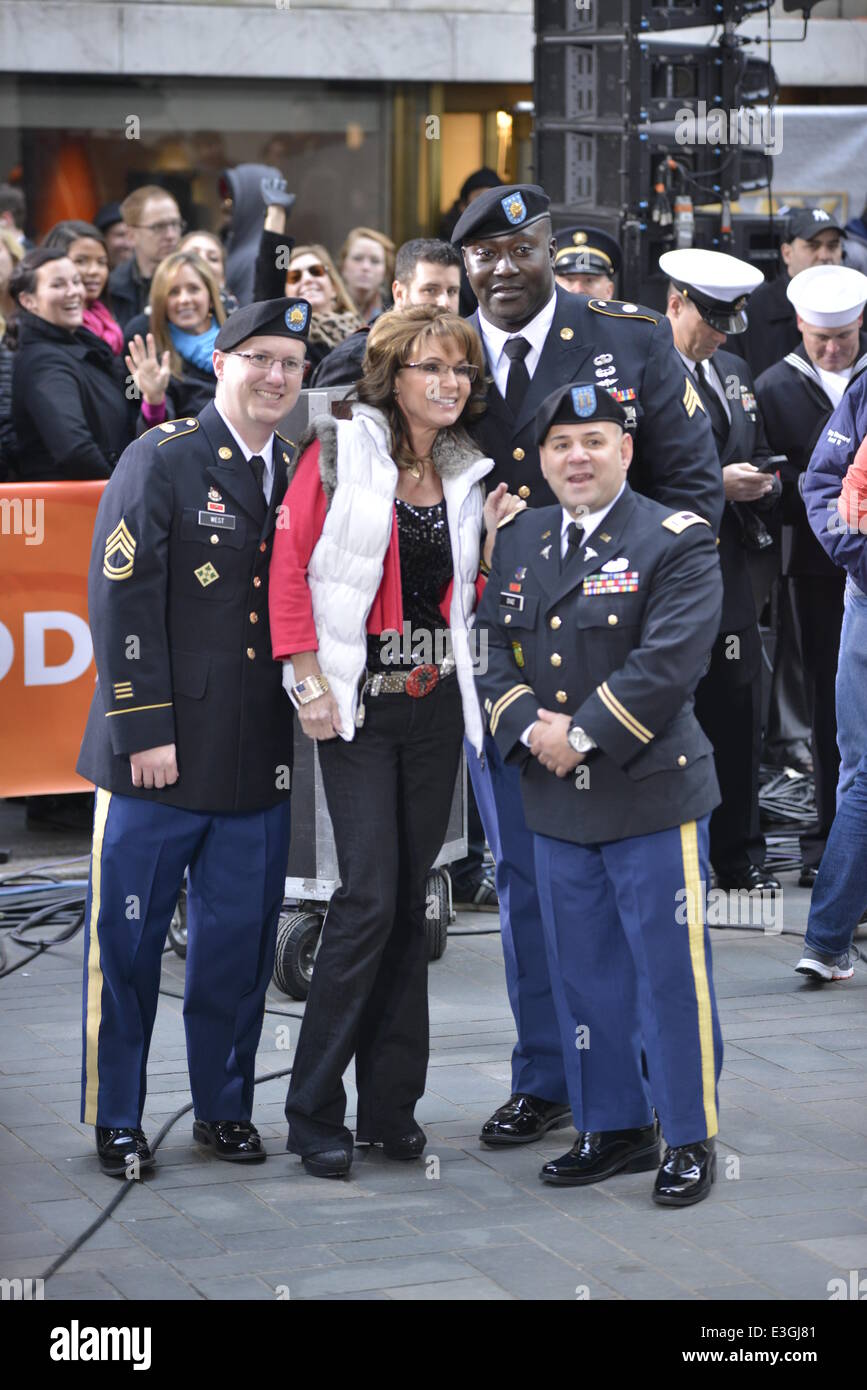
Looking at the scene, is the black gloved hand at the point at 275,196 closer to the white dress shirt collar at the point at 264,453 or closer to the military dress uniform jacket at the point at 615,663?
the white dress shirt collar at the point at 264,453

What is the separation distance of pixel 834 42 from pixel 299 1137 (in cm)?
1413

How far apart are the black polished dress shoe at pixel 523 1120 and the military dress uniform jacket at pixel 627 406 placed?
1.49 metres

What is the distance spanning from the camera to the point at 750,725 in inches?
299

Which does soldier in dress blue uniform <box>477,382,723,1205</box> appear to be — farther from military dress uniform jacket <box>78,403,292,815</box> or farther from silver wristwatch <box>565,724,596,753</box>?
military dress uniform jacket <box>78,403,292,815</box>

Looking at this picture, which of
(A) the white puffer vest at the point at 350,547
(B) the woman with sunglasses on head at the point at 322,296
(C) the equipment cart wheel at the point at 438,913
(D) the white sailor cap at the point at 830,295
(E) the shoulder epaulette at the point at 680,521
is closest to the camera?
(E) the shoulder epaulette at the point at 680,521

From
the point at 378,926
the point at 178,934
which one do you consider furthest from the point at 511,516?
the point at 178,934

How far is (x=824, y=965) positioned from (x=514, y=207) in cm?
274

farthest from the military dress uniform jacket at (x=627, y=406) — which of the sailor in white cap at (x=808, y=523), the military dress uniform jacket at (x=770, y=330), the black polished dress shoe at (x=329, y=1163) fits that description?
the military dress uniform jacket at (x=770, y=330)

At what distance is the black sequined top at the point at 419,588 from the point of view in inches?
193

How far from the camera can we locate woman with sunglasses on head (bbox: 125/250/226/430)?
784cm

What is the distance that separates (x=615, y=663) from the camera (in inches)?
185

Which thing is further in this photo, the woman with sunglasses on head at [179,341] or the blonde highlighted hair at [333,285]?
the blonde highlighted hair at [333,285]

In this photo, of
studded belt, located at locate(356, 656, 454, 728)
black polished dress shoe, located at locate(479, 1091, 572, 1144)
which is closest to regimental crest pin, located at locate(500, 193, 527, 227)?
studded belt, located at locate(356, 656, 454, 728)

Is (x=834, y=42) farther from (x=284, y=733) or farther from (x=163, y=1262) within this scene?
(x=163, y=1262)
